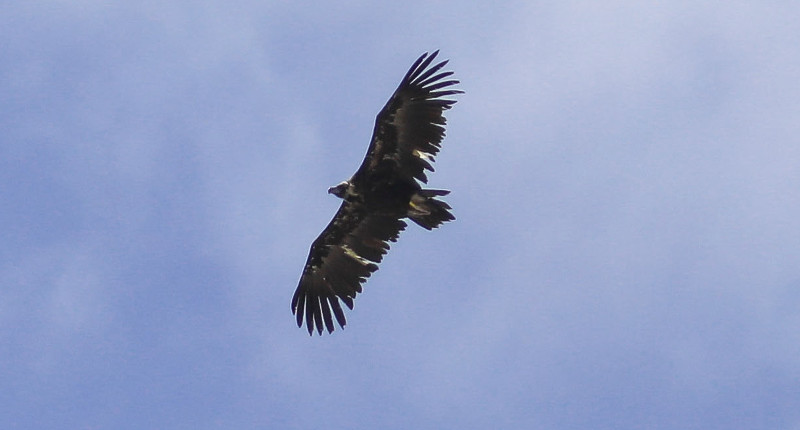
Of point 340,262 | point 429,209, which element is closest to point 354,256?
point 340,262

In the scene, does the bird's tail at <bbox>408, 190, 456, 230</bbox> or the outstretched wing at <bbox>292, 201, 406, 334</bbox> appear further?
the outstretched wing at <bbox>292, 201, 406, 334</bbox>

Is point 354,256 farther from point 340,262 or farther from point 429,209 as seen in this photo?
point 429,209

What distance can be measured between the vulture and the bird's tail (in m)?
0.02

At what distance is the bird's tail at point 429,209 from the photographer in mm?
27625

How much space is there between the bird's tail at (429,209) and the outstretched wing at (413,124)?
402mm

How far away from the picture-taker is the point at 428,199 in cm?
2775

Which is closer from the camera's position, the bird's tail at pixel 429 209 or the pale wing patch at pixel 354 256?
the bird's tail at pixel 429 209

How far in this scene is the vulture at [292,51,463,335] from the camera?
27.5 m

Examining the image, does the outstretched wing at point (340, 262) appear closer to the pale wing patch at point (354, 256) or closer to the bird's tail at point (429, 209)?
the pale wing patch at point (354, 256)

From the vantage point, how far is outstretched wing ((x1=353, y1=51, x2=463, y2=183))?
90.1ft

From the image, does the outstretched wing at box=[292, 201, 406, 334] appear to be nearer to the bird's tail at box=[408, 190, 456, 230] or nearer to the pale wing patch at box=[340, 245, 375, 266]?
the pale wing patch at box=[340, 245, 375, 266]

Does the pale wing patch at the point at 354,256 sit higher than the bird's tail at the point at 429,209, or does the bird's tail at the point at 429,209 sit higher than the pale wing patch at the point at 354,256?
the pale wing patch at the point at 354,256

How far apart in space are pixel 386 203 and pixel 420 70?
317 centimetres

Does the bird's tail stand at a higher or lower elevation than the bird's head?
lower
